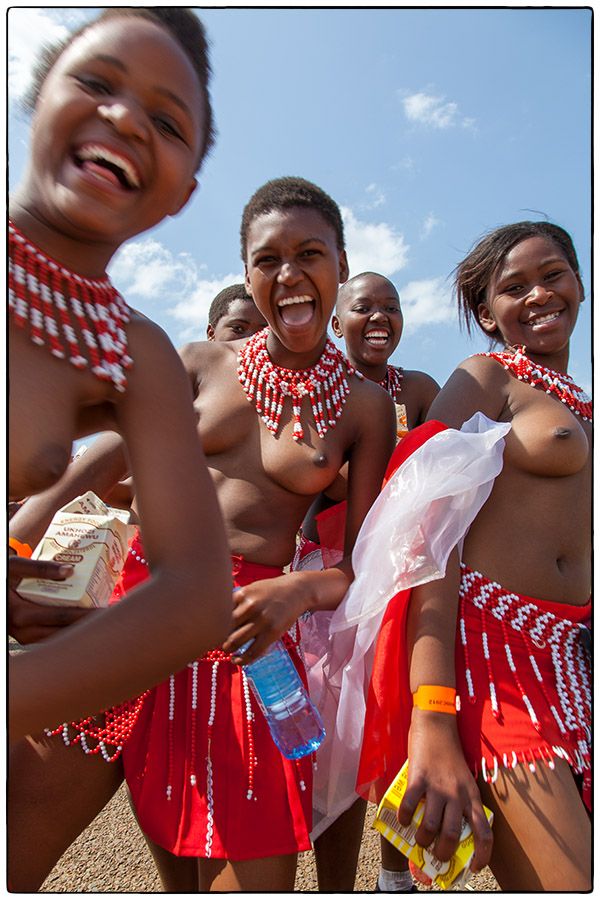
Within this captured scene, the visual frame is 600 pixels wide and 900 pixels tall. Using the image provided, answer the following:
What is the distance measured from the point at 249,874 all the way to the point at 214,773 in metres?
0.25

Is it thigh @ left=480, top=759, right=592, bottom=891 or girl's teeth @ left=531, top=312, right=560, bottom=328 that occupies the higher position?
girl's teeth @ left=531, top=312, right=560, bottom=328

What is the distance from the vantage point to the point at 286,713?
6.16 feet

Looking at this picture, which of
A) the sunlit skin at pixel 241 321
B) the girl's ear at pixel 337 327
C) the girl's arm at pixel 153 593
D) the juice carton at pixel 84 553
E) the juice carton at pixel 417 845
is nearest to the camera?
the girl's arm at pixel 153 593

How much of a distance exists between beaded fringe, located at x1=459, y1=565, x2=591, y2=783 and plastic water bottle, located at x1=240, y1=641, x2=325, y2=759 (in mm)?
453

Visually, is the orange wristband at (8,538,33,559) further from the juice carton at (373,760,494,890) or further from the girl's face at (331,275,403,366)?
the girl's face at (331,275,403,366)

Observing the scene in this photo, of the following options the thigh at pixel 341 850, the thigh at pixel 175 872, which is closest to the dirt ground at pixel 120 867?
the thigh at pixel 341 850

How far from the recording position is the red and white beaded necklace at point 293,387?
2.12m

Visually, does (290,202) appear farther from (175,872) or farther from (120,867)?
(120,867)

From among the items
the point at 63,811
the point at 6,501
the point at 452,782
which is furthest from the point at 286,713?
the point at 6,501

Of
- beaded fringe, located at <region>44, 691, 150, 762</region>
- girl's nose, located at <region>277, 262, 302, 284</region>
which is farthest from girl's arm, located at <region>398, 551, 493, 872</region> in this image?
girl's nose, located at <region>277, 262, 302, 284</region>

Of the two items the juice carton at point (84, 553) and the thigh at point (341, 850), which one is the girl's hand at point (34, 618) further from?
the thigh at point (341, 850)

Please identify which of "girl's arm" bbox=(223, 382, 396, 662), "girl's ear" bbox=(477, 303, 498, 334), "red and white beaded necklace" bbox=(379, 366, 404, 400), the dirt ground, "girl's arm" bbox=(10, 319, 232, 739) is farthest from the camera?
"red and white beaded necklace" bbox=(379, 366, 404, 400)

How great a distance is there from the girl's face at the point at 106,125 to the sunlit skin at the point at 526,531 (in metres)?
1.20

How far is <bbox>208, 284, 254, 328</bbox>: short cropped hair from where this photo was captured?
4.10m
